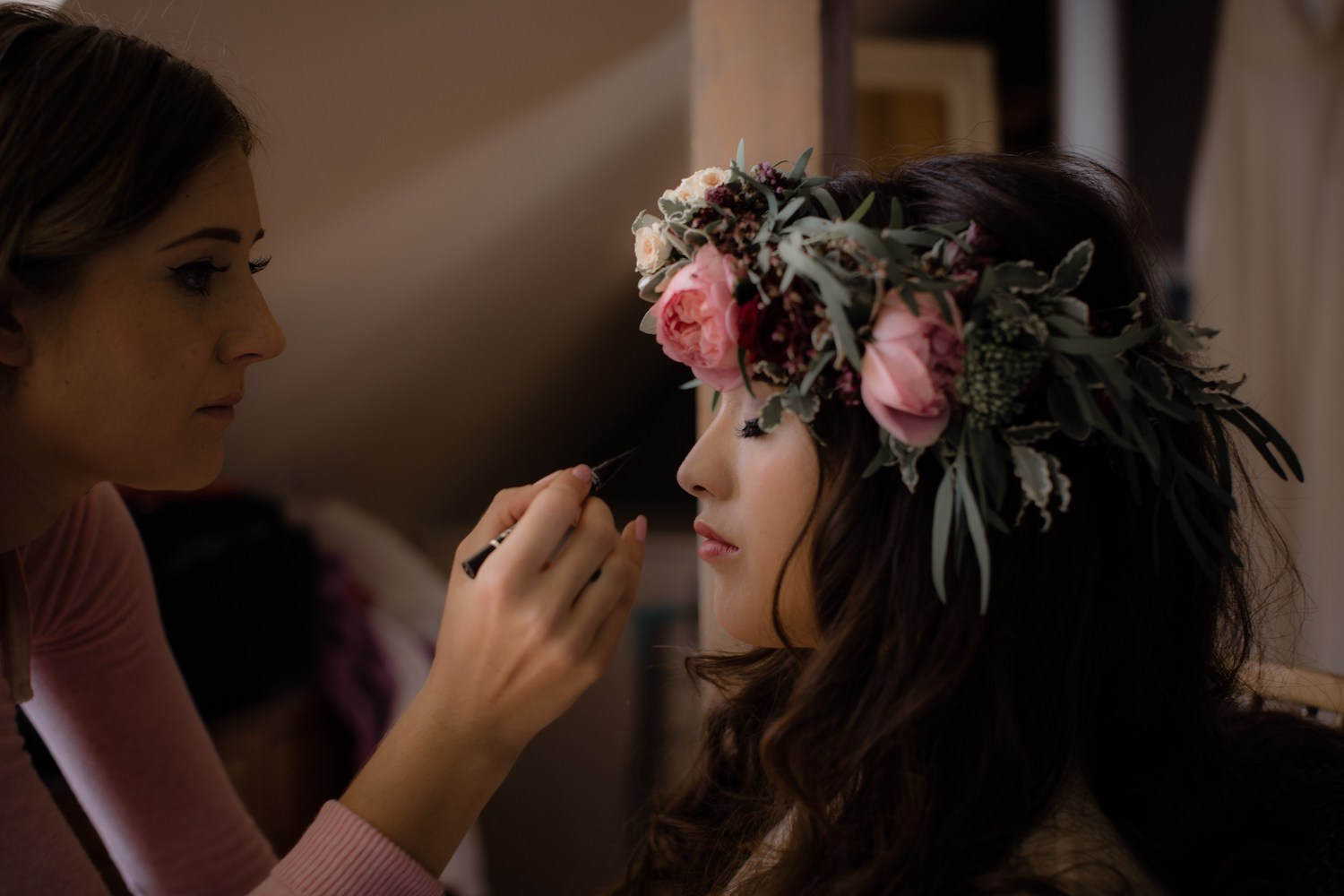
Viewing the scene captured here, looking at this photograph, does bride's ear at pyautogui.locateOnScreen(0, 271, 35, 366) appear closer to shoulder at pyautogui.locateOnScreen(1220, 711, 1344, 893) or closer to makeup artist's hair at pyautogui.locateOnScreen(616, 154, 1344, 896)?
makeup artist's hair at pyautogui.locateOnScreen(616, 154, 1344, 896)

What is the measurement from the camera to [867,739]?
0.81m

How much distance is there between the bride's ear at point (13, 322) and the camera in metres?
0.83

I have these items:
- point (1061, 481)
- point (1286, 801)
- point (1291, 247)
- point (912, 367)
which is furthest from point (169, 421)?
point (1291, 247)

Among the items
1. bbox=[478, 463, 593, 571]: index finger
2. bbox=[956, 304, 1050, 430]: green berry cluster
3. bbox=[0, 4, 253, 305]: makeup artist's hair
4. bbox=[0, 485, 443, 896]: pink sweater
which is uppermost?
bbox=[0, 4, 253, 305]: makeup artist's hair

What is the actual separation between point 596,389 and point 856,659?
218 centimetres

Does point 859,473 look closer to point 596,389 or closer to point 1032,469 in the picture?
point 1032,469

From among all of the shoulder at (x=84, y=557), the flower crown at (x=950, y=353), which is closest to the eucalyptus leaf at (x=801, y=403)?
the flower crown at (x=950, y=353)

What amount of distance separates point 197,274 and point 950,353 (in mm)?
684

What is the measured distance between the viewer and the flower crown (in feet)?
2.40

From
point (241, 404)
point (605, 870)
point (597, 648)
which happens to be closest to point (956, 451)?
point (597, 648)

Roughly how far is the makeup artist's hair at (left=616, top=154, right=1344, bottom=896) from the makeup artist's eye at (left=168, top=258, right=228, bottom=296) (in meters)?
0.59

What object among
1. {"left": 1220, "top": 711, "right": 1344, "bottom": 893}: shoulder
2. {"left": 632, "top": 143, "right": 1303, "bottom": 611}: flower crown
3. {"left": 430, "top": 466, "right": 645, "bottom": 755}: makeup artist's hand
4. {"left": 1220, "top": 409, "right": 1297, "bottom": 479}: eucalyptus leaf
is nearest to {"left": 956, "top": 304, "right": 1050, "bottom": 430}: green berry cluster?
Answer: {"left": 632, "top": 143, "right": 1303, "bottom": 611}: flower crown

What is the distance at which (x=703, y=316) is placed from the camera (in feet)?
2.78

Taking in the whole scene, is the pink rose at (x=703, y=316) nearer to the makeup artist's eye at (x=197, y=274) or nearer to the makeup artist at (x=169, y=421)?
the makeup artist at (x=169, y=421)
